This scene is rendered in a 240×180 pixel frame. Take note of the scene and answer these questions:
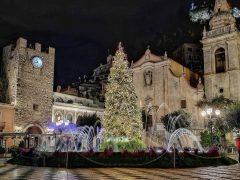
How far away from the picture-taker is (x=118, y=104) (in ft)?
85.1

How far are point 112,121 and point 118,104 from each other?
1.43 meters

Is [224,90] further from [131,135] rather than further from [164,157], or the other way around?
[164,157]

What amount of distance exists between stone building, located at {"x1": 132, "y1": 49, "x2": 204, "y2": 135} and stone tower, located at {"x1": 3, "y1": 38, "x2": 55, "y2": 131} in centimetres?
1511

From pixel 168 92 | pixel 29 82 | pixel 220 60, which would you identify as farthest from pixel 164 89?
pixel 29 82

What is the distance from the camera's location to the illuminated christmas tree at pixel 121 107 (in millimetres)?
25562

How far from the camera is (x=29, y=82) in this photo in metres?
41.5

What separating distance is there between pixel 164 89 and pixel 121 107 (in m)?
24.3

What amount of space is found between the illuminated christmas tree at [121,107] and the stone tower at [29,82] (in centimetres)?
1750

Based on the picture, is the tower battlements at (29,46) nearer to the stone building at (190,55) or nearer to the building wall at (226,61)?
the building wall at (226,61)

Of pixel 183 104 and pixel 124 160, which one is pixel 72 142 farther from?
pixel 183 104

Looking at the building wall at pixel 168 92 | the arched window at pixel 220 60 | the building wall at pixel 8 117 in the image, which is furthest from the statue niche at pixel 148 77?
the building wall at pixel 8 117

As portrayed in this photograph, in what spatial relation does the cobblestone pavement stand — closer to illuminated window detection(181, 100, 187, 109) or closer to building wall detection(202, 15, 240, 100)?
building wall detection(202, 15, 240, 100)

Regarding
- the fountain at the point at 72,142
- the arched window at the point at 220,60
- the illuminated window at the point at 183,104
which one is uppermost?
the arched window at the point at 220,60

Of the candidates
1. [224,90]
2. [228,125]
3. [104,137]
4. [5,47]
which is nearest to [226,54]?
[224,90]
